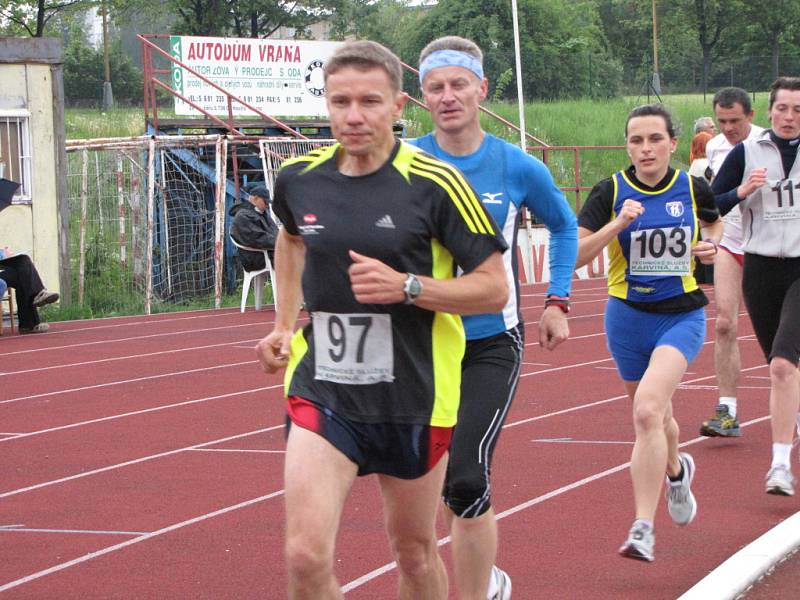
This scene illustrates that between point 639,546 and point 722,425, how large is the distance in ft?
11.4

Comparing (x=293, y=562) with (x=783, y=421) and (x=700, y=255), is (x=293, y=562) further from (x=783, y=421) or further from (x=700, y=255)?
(x=783, y=421)

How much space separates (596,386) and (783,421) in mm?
4382

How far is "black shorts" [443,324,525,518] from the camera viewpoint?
4.47 m

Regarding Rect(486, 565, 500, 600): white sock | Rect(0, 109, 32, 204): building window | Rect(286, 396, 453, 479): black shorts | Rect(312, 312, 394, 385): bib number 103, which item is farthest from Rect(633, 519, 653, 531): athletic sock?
Rect(0, 109, 32, 204): building window

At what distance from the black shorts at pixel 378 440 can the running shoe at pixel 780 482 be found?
2982mm

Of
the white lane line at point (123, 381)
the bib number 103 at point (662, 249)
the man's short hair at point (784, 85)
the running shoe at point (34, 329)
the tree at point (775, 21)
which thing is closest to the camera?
the bib number 103 at point (662, 249)

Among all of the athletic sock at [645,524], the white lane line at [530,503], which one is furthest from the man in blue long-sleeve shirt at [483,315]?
the white lane line at [530,503]

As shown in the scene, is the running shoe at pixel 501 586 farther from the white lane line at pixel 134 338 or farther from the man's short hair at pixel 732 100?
the white lane line at pixel 134 338

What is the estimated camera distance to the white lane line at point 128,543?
5645 mm

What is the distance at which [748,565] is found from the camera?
5148 mm

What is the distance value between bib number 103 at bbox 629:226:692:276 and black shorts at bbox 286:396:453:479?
241cm

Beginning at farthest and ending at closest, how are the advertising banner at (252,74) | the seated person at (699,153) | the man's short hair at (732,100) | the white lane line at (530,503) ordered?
the advertising banner at (252,74), the seated person at (699,153), the man's short hair at (732,100), the white lane line at (530,503)

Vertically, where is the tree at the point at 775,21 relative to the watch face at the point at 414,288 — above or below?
above

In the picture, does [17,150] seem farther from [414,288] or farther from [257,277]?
[414,288]
